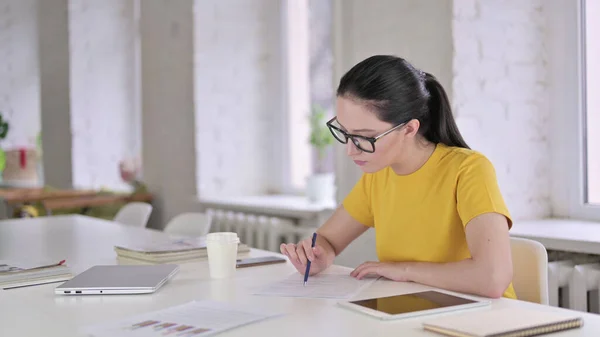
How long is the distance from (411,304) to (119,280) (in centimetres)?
68

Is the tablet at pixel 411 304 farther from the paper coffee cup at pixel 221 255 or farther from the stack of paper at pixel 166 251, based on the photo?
the stack of paper at pixel 166 251

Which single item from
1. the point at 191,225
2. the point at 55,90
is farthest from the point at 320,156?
Result: the point at 55,90

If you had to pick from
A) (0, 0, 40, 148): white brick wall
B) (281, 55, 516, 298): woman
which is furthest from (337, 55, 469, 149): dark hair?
(0, 0, 40, 148): white brick wall

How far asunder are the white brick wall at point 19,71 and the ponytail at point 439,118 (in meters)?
5.62

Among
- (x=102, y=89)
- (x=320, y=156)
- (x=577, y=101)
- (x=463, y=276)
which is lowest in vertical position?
(x=463, y=276)

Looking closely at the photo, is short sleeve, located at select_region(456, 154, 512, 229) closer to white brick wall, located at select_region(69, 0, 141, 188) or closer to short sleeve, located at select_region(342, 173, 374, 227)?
short sleeve, located at select_region(342, 173, 374, 227)

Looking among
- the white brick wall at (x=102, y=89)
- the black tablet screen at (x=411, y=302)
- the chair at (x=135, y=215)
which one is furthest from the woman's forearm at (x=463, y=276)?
the white brick wall at (x=102, y=89)

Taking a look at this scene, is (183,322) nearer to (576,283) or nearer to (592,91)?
(576,283)

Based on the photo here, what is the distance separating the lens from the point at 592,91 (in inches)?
103

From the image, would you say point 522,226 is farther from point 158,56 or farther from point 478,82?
point 158,56

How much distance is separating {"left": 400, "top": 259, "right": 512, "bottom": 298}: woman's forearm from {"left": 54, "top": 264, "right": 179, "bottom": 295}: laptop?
1.83ft

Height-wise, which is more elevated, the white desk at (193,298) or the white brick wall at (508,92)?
the white brick wall at (508,92)

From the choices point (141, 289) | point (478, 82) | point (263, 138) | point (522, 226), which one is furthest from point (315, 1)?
point (141, 289)

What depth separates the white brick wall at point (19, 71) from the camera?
6629 mm
